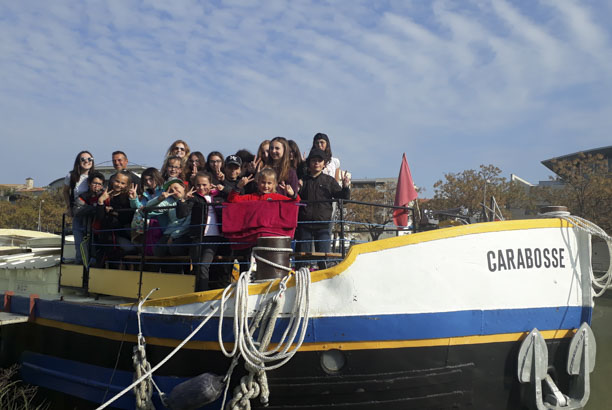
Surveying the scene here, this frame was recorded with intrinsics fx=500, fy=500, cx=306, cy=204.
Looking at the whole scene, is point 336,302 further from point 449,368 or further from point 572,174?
point 572,174

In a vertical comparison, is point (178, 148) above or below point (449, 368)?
above

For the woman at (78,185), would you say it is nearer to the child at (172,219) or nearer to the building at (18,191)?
the child at (172,219)

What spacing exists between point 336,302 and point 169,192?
2510 millimetres

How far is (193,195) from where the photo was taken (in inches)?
210

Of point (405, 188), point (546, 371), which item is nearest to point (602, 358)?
point (405, 188)

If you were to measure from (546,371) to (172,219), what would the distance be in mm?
3844

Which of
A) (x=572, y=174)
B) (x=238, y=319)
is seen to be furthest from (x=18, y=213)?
(x=238, y=319)

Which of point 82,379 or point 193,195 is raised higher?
point 193,195

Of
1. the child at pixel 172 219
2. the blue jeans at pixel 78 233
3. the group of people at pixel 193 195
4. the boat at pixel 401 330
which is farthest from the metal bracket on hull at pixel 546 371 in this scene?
the blue jeans at pixel 78 233

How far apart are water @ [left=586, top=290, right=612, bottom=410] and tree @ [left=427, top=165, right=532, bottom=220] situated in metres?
11.6

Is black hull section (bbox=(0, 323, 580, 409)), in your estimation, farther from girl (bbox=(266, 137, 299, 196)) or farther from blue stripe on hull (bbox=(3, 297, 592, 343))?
girl (bbox=(266, 137, 299, 196))

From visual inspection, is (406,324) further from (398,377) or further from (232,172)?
(232,172)

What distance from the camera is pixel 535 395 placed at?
4066mm

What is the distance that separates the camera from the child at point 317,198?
214 inches
